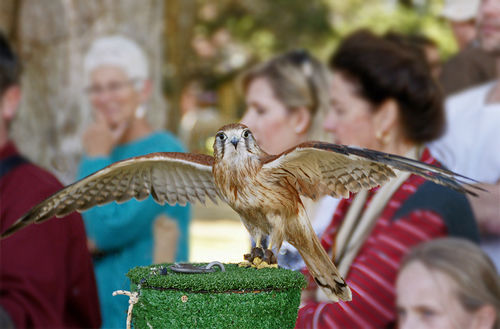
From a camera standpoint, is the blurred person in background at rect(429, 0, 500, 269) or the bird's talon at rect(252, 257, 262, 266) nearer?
the bird's talon at rect(252, 257, 262, 266)

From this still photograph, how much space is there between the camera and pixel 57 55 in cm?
313

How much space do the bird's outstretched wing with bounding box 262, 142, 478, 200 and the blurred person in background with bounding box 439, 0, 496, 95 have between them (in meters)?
2.33

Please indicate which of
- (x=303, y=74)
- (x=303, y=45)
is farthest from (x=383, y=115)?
(x=303, y=45)

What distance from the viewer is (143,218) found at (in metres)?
1.67

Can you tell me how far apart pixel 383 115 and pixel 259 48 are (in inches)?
243

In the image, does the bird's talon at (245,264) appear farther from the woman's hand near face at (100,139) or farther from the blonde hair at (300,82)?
the woman's hand near face at (100,139)

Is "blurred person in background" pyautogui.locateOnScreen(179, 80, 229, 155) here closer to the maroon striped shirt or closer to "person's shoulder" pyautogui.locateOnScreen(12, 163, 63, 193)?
"person's shoulder" pyautogui.locateOnScreen(12, 163, 63, 193)

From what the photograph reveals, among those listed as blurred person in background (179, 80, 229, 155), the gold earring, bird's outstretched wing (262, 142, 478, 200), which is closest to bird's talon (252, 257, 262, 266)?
bird's outstretched wing (262, 142, 478, 200)

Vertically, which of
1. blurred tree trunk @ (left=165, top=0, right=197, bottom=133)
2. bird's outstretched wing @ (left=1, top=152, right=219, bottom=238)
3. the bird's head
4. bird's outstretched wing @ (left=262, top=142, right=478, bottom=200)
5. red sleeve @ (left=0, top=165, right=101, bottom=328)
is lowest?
red sleeve @ (left=0, top=165, right=101, bottom=328)

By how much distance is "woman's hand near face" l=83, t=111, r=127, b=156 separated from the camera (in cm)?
199

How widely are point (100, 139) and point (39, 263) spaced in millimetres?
546

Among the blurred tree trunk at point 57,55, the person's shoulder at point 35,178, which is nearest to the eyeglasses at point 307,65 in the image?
the person's shoulder at point 35,178

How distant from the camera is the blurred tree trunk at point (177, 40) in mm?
5680

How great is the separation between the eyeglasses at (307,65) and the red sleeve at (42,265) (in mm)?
820
